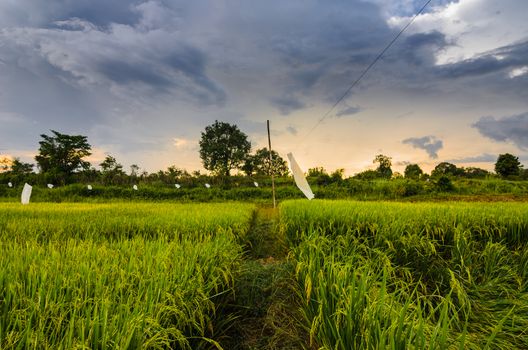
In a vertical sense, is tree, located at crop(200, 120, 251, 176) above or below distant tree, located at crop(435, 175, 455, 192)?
above

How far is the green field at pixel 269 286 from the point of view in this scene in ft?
5.31

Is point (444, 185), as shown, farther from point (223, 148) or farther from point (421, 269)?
point (223, 148)

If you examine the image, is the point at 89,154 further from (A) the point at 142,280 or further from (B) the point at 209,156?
(A) the point at 142,280

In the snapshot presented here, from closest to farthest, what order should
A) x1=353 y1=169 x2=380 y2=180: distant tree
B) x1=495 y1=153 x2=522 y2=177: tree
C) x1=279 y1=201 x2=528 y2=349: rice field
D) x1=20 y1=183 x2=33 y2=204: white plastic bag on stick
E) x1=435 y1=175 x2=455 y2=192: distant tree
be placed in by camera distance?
x1=279 y1=201 x2=528 y2=349: rice field
x1=20 y1=183 x2=33 y2=204: white plastic bag on stick
x1=435 y1=175 x2=455 y2=192: distant tree
x1=353 y1=169 x2=380 y2=180: distant tree
x1=495 y1=153 x2=522 y2=177: tree

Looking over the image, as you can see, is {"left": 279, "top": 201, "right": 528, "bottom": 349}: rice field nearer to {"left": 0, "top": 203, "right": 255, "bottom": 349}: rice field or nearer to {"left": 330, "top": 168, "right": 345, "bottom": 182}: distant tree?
{"left": 0, "top": 203, "right": 255, "bottom": 349}: rice field

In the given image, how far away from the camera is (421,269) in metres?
4.48

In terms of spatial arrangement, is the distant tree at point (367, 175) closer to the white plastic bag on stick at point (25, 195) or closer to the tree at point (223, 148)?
the tree at point (223, 148)

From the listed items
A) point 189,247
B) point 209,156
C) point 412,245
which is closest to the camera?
point 189,247

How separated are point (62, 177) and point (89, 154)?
1203 centimetres

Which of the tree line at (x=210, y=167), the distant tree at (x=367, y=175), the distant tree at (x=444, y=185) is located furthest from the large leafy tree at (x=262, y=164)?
the distant tree at (x=444, y=185)

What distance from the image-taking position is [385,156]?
3484 centimetres

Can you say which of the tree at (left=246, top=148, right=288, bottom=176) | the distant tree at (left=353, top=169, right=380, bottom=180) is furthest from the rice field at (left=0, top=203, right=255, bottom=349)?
the tree at (left=246, top=148, right=288, bottom=176)

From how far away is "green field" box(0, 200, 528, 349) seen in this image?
1617 mm

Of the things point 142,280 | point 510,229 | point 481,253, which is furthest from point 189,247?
point 510,229
